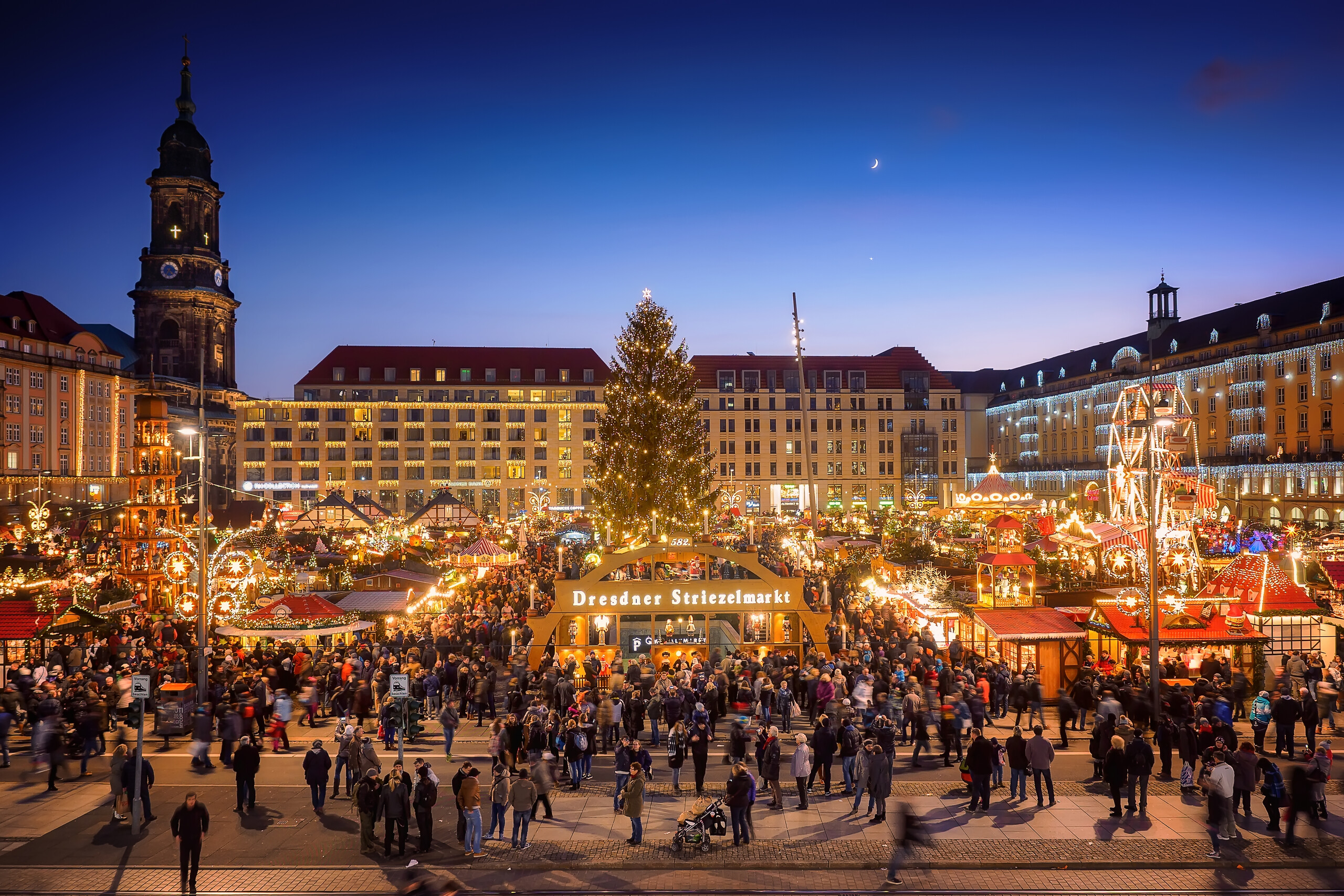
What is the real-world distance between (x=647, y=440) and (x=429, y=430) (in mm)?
57527

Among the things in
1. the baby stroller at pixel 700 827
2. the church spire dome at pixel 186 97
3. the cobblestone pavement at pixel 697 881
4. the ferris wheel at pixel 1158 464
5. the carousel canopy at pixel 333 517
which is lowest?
the cobblestone pavement at pixel 697 881

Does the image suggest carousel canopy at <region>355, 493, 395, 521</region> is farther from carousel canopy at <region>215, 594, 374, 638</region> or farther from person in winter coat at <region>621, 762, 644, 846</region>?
person in winter coat at <region>621, 762, 644, 846</region>

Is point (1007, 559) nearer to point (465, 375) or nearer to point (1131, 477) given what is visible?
point (1131, 477)

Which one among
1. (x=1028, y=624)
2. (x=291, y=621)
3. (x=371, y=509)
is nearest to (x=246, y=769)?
(x=291, y=621)

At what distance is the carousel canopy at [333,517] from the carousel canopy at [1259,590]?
146ft

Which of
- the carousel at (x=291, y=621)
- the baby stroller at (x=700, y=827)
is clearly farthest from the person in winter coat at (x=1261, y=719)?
the carousel at (x=291, y=621)

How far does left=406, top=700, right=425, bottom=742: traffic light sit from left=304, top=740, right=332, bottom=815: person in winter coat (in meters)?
1.35

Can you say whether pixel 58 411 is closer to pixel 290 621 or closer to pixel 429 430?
pixel 429 430

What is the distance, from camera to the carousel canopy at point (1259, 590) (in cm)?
2097

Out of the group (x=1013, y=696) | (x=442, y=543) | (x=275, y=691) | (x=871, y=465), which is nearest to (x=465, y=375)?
(x=871, y=465)

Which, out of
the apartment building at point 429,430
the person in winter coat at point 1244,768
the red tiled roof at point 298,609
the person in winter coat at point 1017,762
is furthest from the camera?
the apartment building at point 429,430

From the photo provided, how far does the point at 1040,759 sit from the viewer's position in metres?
14.1

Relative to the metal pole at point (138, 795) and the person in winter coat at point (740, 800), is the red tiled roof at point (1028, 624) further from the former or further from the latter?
the metal pole at point (138, 795)

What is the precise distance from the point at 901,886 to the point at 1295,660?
14.0 metres
